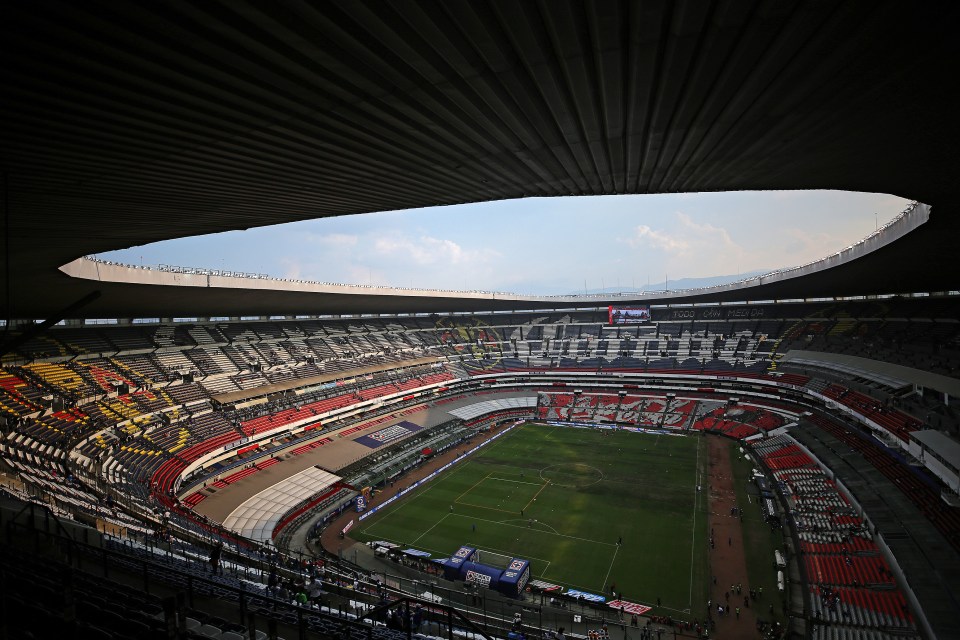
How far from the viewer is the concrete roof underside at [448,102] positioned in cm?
502

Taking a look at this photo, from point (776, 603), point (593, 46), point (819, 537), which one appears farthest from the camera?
point (819, 537)

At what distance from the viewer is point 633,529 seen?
95.5 feet

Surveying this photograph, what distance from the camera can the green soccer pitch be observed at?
24.5 metres

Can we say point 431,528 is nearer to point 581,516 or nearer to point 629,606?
point 581,516

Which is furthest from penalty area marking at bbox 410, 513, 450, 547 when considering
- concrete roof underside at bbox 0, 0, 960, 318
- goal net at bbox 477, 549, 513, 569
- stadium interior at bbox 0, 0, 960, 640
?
concrete roof underside at bbox 0, 0, 960, 318

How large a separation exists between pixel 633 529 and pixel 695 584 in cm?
592

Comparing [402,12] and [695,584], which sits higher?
[402,12]

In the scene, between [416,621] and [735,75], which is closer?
[735,75]

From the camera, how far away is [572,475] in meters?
38.0

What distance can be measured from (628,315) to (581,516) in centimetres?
4052

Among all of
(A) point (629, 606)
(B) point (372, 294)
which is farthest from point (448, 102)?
(B) point (372, 294)

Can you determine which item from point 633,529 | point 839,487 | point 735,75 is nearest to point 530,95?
point 735,75

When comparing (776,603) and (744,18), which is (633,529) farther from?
(744,18)

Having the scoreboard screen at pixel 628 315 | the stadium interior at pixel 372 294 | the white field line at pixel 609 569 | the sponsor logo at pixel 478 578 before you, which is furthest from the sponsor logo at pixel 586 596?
the scoreboard screen at pixel 628 315
